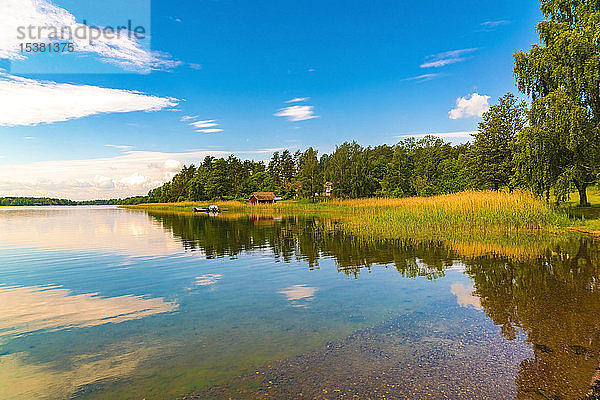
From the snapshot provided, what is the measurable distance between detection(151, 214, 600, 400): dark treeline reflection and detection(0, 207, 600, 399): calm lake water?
0.15ft

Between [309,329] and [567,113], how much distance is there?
1066 inches

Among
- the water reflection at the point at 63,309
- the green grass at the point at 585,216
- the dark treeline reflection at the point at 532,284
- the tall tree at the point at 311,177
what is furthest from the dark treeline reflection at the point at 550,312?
the tall tree at the point at 311,177

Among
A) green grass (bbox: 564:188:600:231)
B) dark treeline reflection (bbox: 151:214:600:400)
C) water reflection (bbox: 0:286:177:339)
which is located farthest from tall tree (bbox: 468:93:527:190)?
water reflection (bbox: 0:286:177:339)

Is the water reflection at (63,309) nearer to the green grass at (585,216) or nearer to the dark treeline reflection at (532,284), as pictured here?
the dark treeline reflection at (532,284)

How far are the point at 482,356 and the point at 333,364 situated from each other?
2.53 metres

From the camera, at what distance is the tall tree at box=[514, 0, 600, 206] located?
24.6 m

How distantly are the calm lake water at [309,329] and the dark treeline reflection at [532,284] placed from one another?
46mm

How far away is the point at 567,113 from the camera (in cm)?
2442

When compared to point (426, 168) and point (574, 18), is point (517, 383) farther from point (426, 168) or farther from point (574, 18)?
point (426, 168)

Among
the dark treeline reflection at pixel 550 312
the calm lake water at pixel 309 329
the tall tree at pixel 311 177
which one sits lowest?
the calm lake water at pixel 309 329

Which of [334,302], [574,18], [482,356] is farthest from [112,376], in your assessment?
[574,18]

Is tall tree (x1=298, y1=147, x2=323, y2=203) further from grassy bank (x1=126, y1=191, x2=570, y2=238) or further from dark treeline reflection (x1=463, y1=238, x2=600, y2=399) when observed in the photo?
dark treeline reflection (x1=463, y1=238, x2=600, y2=399)

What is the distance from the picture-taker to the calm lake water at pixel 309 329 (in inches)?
200

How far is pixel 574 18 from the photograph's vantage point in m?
29.7
